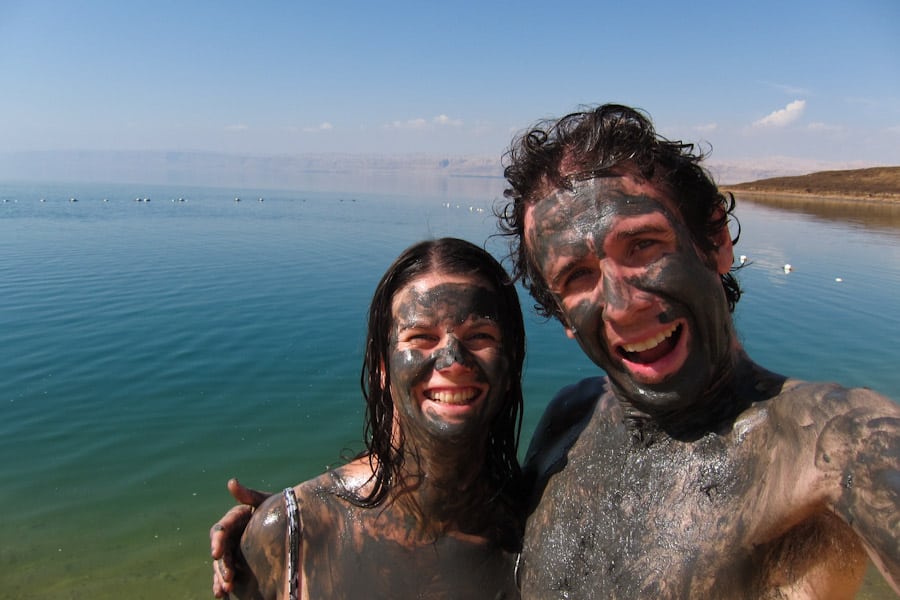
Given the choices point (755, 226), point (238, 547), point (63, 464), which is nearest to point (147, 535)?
point (63, 464)

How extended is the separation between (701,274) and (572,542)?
1147 mm

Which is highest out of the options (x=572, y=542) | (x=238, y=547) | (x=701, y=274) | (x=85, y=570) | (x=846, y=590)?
(x=701, y=274)

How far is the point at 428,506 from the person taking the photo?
2.85 m

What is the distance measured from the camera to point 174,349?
12.7 meters

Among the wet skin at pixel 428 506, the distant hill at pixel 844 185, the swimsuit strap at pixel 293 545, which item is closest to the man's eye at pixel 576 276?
the wet skin at pixel 428 506

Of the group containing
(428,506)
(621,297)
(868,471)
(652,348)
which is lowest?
(428,506)

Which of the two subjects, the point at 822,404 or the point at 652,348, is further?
the point at 652,348

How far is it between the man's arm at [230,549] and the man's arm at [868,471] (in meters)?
2.38

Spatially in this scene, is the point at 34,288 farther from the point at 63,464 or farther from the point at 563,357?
the point at 563,357

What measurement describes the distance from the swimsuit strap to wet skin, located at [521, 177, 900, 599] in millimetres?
1014

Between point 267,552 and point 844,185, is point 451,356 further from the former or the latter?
point 844,185

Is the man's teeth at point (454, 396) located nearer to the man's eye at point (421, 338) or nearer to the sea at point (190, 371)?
the man's eye at point (421, 338)

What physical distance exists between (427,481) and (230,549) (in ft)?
3.45

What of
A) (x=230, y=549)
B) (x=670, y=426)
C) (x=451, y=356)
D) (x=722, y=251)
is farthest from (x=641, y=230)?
(x=230, y=549)
